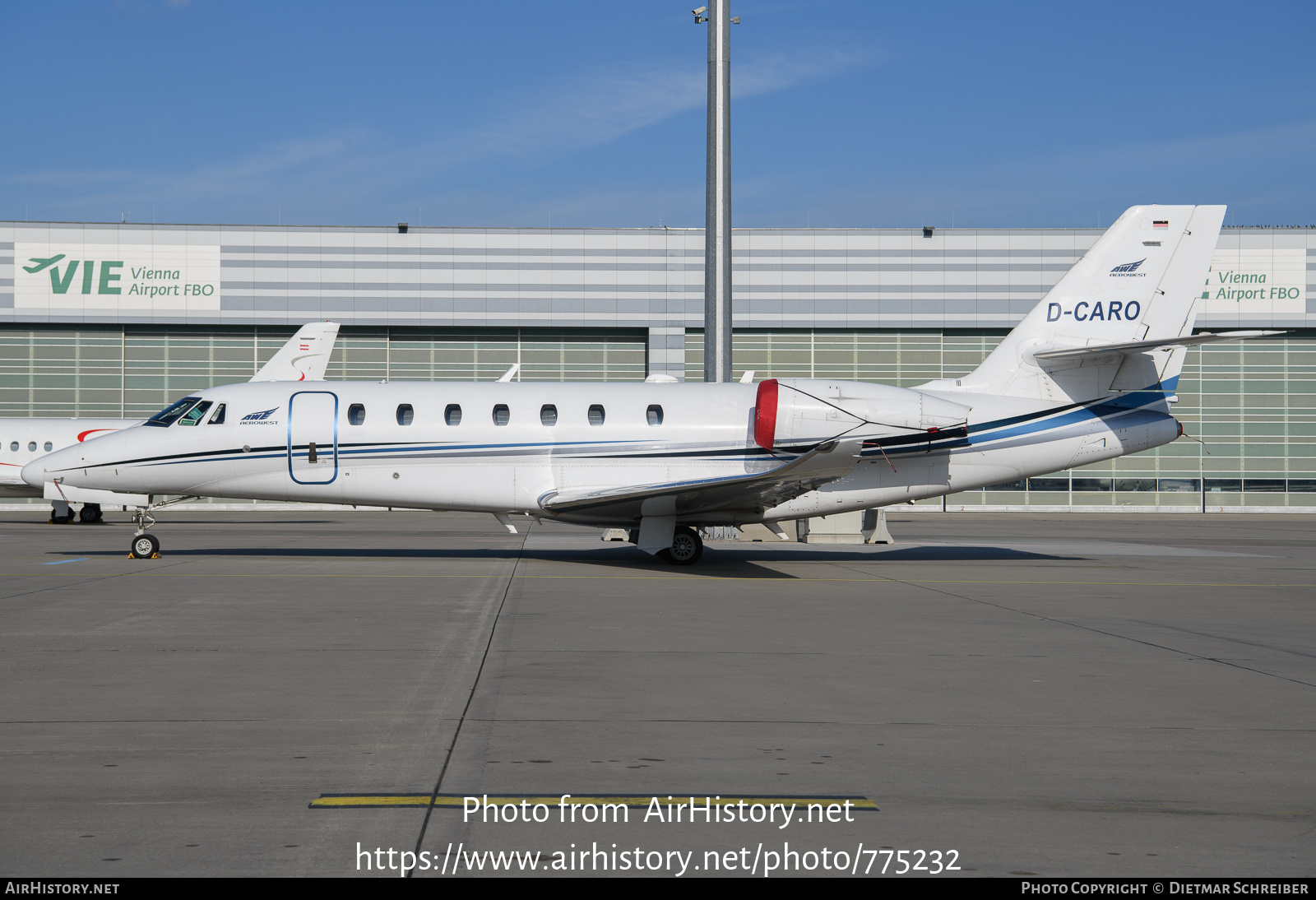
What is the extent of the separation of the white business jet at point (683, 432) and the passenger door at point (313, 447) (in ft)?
0.10

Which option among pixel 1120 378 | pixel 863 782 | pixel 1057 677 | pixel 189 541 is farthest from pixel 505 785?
pixel 189 541

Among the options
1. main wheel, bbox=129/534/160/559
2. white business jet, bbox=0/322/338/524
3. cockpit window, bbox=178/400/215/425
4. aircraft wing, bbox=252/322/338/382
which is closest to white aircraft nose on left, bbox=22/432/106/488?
cockpit window, bbox=178/400/215/425

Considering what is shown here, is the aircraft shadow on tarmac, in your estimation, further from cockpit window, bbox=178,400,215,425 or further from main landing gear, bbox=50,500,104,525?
main landing gear, bbox=50,500,104,525

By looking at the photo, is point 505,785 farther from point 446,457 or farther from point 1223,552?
point 1223,552

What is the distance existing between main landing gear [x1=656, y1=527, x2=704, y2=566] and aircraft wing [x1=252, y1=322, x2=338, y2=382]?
19.9 metres

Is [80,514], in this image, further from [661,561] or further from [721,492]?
[721,492]

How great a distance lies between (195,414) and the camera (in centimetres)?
1894

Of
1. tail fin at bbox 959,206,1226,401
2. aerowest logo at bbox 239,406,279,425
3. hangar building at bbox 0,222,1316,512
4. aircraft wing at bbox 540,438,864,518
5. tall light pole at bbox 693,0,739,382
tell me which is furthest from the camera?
hangar building at bbox 0,222,1316,512

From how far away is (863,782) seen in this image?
5414 millimetres

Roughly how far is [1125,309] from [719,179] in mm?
13161

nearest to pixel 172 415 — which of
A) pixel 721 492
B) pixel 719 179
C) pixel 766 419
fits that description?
pixel 721 492

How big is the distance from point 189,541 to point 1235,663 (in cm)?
2146

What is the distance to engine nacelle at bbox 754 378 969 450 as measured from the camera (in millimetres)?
18609

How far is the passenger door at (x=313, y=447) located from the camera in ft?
61.0
